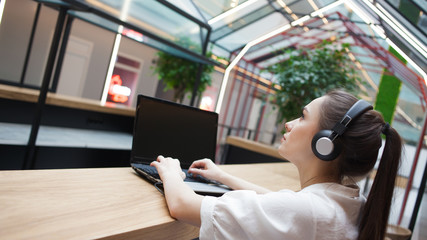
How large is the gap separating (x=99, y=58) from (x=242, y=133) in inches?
169

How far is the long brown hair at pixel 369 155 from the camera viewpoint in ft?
2.61

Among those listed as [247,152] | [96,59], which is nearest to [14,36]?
[96,59]

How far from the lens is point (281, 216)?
733mm

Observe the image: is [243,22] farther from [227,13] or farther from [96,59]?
[96,59]

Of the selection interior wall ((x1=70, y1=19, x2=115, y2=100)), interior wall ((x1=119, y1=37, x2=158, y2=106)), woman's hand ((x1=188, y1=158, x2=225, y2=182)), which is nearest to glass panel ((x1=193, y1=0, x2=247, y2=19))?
woman's hand ((x1=188, y1=158, x2=225, y2=182))

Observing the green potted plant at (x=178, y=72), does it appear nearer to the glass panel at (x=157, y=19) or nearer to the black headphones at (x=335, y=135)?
the glass panel at (x=157, y=19)

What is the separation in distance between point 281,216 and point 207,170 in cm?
61

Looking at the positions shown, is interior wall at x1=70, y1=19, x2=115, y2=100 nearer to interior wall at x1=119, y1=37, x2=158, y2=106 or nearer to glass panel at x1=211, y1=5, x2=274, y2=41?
interior wall at x1=119, y1=37, x2=158, y2=106

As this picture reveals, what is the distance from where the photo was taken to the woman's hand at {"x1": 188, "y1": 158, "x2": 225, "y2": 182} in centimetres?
129

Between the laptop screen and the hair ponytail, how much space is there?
0.78 m

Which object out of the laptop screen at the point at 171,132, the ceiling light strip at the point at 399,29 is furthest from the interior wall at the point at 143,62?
the laptop screen at the point at 171,132

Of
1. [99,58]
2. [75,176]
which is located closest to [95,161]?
[75,176]

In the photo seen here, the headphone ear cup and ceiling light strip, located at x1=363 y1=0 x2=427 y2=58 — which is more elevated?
ceiling light strip, located at x1=363 y1=0 x2=427 y2=58

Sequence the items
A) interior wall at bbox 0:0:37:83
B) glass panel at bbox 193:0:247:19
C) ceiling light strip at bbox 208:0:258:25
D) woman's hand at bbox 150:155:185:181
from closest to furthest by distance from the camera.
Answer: woman's hand at bbox 150:155:185:181
glass panel at bbox 193:0:247:19
ceiling light strip at bbox 208:0:258:25
interior wall at bbox 0:0:37:83
